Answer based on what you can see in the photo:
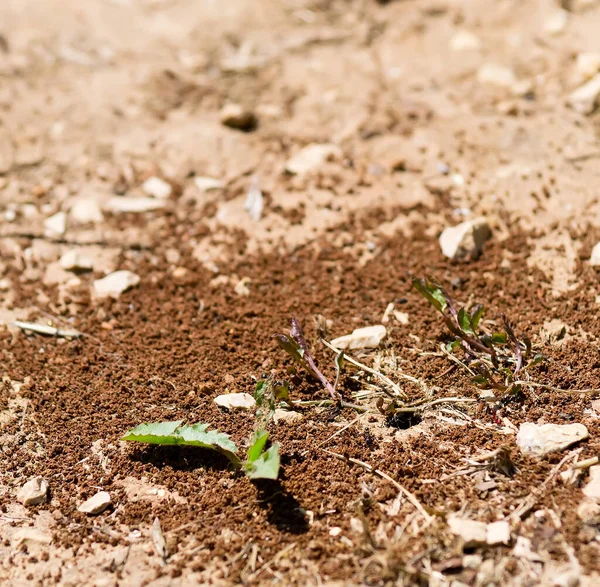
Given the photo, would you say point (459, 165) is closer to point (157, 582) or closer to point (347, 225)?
point (347, 225)

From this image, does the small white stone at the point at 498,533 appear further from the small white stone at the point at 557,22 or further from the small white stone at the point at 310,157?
the small white stone at the point at 557,22

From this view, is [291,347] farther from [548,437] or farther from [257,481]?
[548,437]

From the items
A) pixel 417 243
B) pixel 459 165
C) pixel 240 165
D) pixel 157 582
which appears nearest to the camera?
pixel 157 582

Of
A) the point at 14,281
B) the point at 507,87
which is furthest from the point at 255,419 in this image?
the point at 507,87

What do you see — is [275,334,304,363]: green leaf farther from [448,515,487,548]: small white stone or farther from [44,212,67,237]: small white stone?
[44,212,67,237]: small white stone

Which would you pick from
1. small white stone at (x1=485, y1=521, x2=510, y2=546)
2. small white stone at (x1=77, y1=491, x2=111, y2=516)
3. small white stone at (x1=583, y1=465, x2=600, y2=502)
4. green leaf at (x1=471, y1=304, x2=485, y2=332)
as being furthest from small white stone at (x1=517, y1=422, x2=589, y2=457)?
small white stone at (x1=77, y1=491, x2=111, y2=516)

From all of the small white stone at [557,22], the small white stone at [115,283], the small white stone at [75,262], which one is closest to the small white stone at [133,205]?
the small white stone at [75,262]
